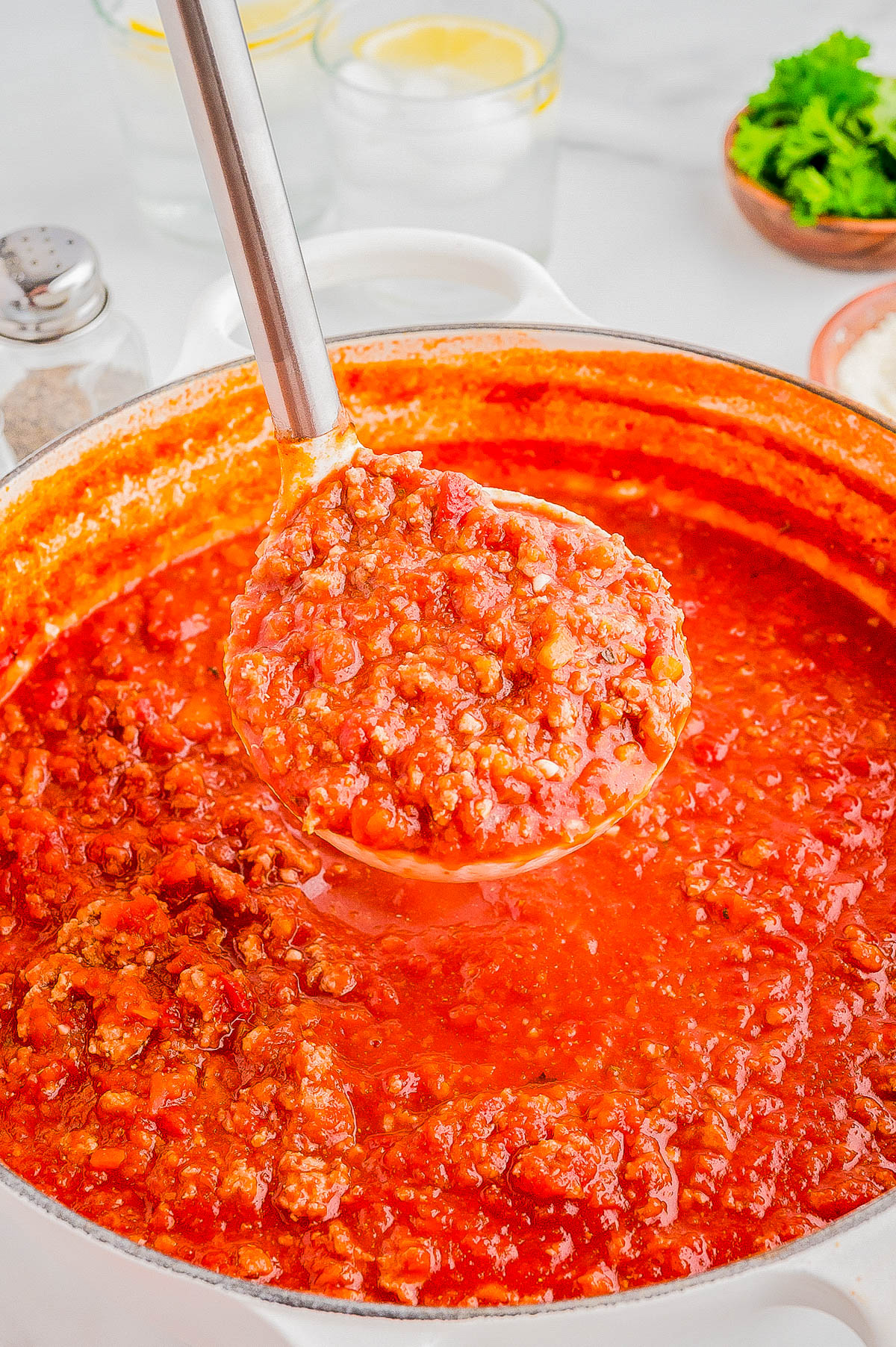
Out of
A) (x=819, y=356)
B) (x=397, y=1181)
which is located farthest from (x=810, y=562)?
(x=397, y=1181)

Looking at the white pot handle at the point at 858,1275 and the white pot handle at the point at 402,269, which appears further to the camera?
the white pot handle at the point at 402,269

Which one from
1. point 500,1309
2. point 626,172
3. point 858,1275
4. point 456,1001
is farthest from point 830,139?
point 500,1309

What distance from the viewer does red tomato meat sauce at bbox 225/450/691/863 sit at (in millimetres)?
1533

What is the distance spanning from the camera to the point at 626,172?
10.5 feet

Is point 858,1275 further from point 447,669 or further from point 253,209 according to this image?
point 253,209

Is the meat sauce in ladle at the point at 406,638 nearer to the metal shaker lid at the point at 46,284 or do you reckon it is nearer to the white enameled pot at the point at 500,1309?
the white enameled pot at the point at 500,1309

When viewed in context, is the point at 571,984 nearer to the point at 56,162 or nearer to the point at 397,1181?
the point at 397,1181

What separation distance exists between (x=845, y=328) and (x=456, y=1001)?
1516 millimetres

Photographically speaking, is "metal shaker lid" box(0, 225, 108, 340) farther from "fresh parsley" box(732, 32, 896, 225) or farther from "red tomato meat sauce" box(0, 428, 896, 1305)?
"fresh parsley" box(732, 32, 896, 225)

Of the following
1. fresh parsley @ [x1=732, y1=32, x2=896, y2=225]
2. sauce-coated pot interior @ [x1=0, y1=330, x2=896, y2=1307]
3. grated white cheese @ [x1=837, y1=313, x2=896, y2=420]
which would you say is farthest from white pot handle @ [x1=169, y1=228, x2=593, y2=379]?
fresh parsley @ [x1=732, y1=32, x2=896, y2=225]

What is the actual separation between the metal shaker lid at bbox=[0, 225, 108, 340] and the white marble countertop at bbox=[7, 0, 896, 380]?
560mm

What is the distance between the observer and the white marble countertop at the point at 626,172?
2898mm

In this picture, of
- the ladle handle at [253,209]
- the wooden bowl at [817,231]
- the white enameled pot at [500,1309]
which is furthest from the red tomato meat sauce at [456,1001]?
the wooden bowl at [817,231]

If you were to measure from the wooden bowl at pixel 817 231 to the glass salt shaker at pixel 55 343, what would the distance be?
1.33m
